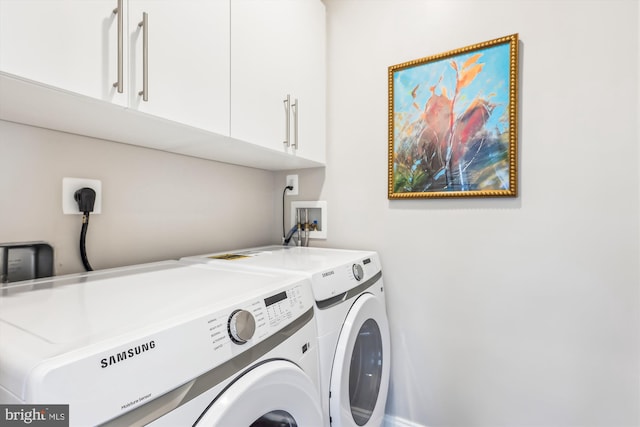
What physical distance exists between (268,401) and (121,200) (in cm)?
87

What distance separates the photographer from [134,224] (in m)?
1.12

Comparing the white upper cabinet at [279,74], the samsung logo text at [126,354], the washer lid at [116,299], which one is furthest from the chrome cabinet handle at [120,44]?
A: the samsung logo text at [126,354]

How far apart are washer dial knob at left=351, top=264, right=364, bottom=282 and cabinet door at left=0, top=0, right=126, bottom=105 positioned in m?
0.87

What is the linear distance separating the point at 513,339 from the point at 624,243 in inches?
20.0

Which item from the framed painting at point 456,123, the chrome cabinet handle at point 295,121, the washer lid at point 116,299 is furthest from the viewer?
the chrome cabinet handle at point 295,121

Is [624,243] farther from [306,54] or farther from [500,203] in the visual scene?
[306,54]

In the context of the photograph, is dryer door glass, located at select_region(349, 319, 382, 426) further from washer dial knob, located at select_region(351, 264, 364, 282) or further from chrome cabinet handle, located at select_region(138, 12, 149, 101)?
chrome cabinet handle, located at select_region(138, 12, 149, 101)

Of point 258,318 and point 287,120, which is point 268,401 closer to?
point 258,318

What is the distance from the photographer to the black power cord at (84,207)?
953 mm

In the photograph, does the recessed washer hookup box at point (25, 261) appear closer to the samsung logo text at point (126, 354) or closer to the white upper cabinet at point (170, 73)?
the white upper cabinet at point (170, 73)

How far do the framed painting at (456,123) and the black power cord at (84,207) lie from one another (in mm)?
1159

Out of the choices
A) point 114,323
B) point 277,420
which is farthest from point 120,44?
point 277,420

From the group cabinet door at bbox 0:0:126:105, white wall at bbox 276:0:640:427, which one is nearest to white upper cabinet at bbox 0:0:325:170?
cabinet door at bbox 0:0:126:105

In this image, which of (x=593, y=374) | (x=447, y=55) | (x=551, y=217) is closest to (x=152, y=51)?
(x=447, y=55)
